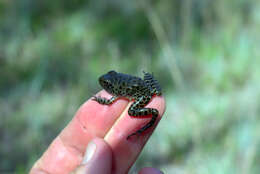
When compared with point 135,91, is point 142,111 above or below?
below

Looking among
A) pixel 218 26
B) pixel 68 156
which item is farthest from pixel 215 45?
pixel 68 156

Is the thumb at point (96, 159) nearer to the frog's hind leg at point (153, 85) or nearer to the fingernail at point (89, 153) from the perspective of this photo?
the fingernail at point (89, 153)

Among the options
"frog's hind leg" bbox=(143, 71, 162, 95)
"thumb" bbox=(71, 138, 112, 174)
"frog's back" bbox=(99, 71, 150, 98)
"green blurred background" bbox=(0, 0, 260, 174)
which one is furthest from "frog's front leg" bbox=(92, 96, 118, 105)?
"green blurred background" bbox=(0, 0, 260, 174)

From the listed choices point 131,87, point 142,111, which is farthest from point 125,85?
point 142,111

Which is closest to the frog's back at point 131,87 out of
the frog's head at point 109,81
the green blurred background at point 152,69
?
the frog's head at point 109,81

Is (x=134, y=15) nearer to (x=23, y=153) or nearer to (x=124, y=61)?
(x=124, y=61)

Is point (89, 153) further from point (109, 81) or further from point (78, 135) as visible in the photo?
point (109, 81)

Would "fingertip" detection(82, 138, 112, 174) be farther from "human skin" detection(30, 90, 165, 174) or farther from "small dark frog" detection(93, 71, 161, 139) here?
"small dark frog" detection(93, 71, 161, 139)
